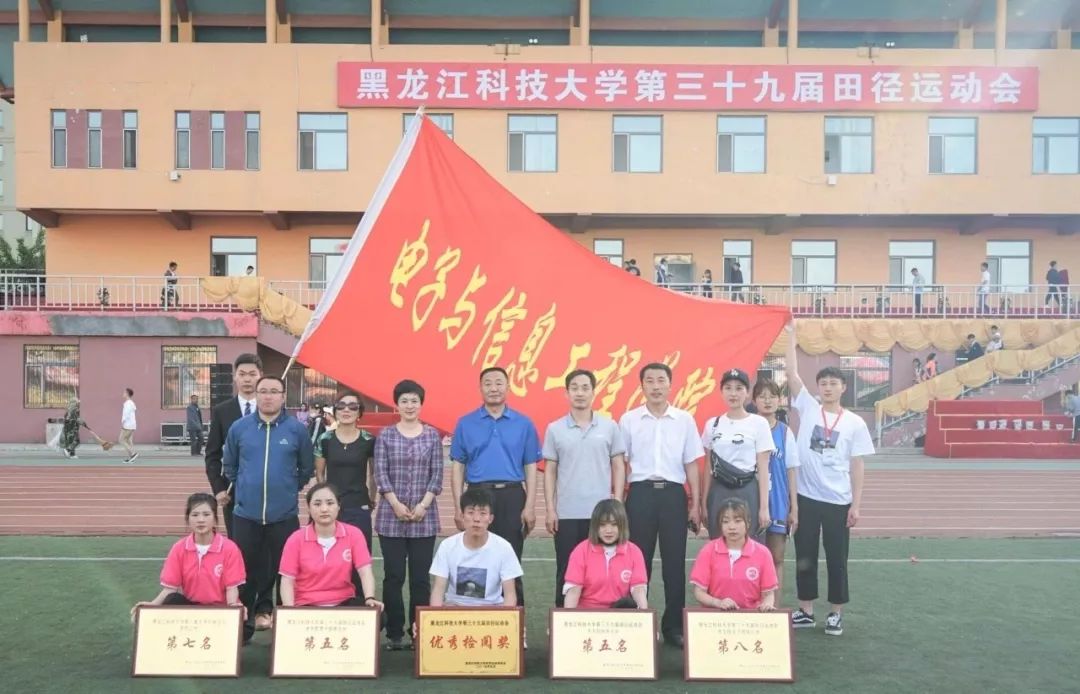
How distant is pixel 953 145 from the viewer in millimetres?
26953

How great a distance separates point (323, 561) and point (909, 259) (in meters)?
25.9

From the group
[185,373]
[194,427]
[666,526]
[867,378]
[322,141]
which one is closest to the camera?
[666,526]

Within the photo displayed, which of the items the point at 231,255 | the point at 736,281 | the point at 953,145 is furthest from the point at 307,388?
the point at 953,145

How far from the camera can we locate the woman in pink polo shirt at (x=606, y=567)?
548 cm

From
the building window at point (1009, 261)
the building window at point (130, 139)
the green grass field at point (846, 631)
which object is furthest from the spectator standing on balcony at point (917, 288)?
the building window at point (130, 139)

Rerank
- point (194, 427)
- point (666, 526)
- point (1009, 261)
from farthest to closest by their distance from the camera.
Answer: point (1009, 261) < point (194, 427) < point (666, 526)

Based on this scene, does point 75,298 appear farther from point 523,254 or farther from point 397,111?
point 523,254

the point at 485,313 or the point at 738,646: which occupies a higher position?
the point at 485,313

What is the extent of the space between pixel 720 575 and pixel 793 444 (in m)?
1.16

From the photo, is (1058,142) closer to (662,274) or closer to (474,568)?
(662,274)

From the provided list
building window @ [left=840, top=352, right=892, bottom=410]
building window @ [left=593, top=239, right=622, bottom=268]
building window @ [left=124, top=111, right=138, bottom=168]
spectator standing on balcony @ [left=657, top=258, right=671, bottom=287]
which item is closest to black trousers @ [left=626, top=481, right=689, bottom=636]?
spectator standing on balcony @ [left=657, top=258, right=671, bottom=287]

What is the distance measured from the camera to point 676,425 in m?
5.97

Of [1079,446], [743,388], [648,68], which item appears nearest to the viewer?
[743,388]

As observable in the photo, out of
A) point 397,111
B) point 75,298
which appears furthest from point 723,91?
point 75,298
